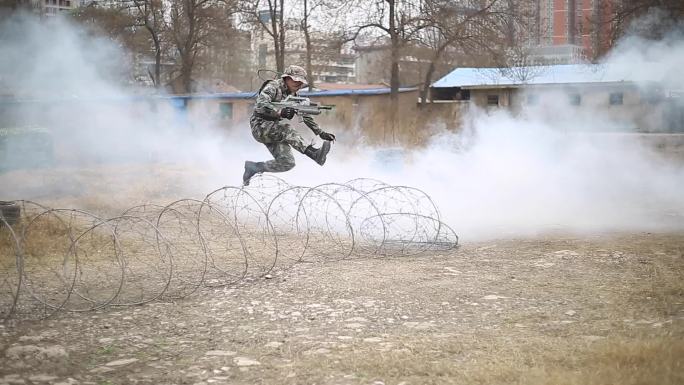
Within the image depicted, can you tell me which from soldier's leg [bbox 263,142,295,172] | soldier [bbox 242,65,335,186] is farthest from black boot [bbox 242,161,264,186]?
soldier's leg [bbox 263,142,295,172]

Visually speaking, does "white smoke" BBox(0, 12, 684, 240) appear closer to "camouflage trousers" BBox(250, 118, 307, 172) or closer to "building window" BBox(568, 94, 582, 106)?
"building window" BBox(568, 94, 582, 106)

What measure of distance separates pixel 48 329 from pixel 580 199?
43.3 feet

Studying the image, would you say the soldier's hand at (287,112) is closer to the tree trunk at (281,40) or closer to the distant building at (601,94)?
the distant building at (601,94)

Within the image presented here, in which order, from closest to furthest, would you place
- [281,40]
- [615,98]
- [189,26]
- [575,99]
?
[615,98]
[575,99]
[189,26]
[281,40]

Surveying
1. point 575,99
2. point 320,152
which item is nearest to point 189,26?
point 575,99

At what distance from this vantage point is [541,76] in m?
30.6

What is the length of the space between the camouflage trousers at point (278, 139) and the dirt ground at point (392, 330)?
1.78m

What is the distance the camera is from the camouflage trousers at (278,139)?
1141cm

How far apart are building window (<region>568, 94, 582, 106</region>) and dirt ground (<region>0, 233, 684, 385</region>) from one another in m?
14.5

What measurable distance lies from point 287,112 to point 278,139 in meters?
0.75

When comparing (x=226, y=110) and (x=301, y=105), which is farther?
(x=226, y=110)

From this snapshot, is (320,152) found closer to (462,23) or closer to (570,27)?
(462,23)

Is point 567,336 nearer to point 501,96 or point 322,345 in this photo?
point 322,345

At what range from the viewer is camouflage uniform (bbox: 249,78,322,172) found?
11.2 metres
